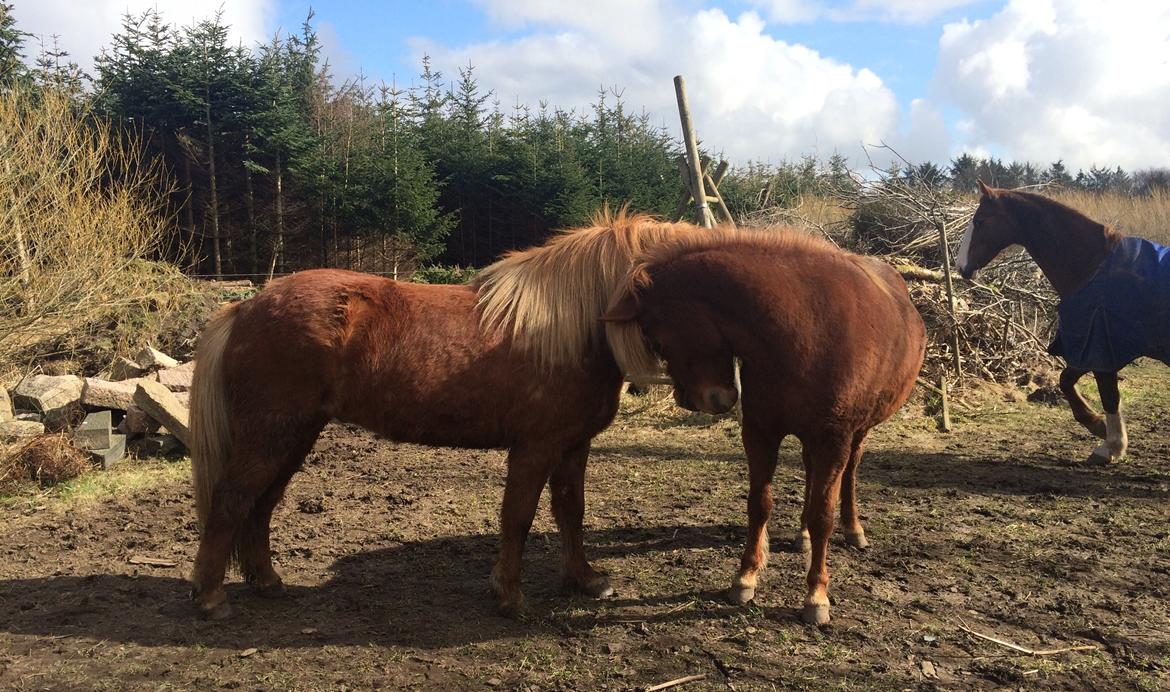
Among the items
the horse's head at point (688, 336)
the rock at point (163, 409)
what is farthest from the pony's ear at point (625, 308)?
the rock at point (163, 409)

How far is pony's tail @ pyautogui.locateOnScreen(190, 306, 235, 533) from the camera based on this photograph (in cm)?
333

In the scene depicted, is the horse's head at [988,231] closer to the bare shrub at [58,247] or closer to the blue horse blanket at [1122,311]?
the blue horse blanket at [1122,311]

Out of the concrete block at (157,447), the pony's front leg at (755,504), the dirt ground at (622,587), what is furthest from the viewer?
the concrete block at (157,447)

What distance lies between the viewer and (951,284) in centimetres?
843

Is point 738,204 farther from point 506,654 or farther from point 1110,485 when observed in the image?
point 506,654

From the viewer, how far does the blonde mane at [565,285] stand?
10.9 ft

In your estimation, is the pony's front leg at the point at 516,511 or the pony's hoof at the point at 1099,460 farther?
the pony's hoof at the point at 1099,460

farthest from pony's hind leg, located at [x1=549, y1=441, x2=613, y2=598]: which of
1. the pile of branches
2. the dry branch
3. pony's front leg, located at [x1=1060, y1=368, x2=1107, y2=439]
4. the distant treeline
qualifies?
the distant treeline

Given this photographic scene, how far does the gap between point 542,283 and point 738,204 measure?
49.8ft

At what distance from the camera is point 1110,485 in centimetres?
531

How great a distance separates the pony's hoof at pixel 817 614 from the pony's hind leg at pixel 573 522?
37.2 inches

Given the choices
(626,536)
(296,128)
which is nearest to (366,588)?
(626,536)

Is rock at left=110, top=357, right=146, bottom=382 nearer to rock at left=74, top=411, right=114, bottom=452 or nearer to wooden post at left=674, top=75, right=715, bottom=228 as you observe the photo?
rock at left=74, top=411, right=114, bottom=452

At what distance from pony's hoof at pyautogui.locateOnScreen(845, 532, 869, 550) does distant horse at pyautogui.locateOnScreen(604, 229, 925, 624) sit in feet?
3.44
